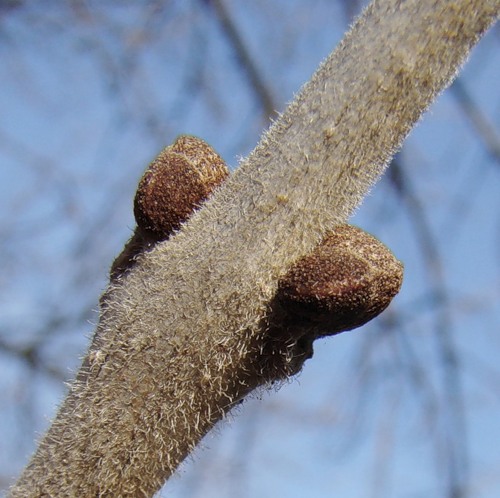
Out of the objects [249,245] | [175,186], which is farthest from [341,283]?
[175,186]

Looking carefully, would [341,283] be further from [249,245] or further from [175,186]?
[175,186]

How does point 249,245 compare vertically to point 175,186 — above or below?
below

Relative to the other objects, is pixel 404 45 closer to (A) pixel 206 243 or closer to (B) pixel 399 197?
(A) pixel 206 243

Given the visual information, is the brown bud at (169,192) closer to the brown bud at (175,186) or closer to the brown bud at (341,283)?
the brown bud at (175,186)

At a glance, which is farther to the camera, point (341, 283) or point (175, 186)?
point (175, 186)
